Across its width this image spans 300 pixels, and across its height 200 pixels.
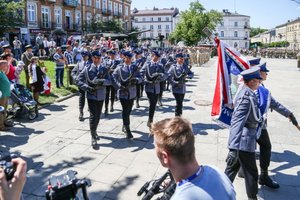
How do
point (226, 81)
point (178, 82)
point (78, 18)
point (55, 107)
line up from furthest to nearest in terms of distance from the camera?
point (78, 18) < point (55, 107) < point (178, 82) < point (226, 81)

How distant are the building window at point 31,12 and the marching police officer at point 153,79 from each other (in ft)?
110

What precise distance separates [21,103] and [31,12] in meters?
33.7

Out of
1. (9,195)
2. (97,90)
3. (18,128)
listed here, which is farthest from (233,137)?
(18,128)

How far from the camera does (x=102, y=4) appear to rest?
5575cm

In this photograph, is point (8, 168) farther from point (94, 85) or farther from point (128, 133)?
point (128, 133)

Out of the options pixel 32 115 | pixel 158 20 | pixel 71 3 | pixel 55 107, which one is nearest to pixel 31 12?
pixel 71 3

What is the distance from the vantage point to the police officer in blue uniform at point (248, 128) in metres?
4.21

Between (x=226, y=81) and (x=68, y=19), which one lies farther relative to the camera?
(x=68, y=19)

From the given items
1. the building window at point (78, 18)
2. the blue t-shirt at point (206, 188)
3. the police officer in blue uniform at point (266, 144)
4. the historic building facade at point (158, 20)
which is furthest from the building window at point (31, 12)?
the historic building facade at point (158, 20)

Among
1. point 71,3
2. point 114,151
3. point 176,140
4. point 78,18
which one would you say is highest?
point 71,3

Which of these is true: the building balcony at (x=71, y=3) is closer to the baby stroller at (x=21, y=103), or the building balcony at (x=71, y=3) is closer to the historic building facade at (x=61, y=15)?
the historic building facade at (x=61, y=15)

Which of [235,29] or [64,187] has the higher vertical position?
[235,29]

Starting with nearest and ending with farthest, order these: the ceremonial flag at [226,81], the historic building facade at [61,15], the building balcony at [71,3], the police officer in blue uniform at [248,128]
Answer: the police officer in blue uniform at [248,128]
the ceremonial flag at [226,81]
the historic building facade at [61,15]
the building balcony at [71,3]

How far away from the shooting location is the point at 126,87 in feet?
24.9
